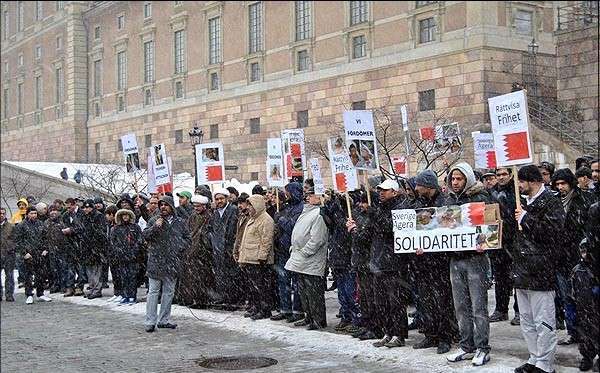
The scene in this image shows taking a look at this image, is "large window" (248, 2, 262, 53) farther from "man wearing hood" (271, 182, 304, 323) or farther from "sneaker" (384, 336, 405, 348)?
"sneaker" (384, 336, 405, 348)

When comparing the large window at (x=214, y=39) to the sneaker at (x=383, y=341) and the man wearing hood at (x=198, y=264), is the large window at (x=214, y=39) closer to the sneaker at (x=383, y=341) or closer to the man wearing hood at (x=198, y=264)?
the man wearing hood at (x=198, y=264)

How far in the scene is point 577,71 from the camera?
82.9ft

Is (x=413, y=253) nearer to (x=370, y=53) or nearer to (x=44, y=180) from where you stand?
(x=370, y=53)

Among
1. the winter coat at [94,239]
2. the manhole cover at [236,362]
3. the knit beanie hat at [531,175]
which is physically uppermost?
the knit beanie hat at [531,175]

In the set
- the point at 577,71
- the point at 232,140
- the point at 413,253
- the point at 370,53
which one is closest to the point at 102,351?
the point at 413,253

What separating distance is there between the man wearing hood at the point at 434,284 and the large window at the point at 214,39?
3644 centimetres

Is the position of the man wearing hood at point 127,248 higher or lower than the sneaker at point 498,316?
higher

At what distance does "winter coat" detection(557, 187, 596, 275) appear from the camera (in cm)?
809

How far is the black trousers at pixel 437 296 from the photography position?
30.5 ft

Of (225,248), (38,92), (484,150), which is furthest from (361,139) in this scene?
(38,92)

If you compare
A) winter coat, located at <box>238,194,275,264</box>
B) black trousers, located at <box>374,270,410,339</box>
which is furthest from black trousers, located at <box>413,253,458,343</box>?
winter coat, located at <box>238,194,275,264</box>

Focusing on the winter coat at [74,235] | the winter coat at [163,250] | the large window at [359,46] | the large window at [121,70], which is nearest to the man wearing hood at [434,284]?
the winter coat at [163,250]

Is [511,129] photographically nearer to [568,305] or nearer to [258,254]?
[568,305]

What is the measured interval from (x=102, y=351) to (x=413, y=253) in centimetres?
421
